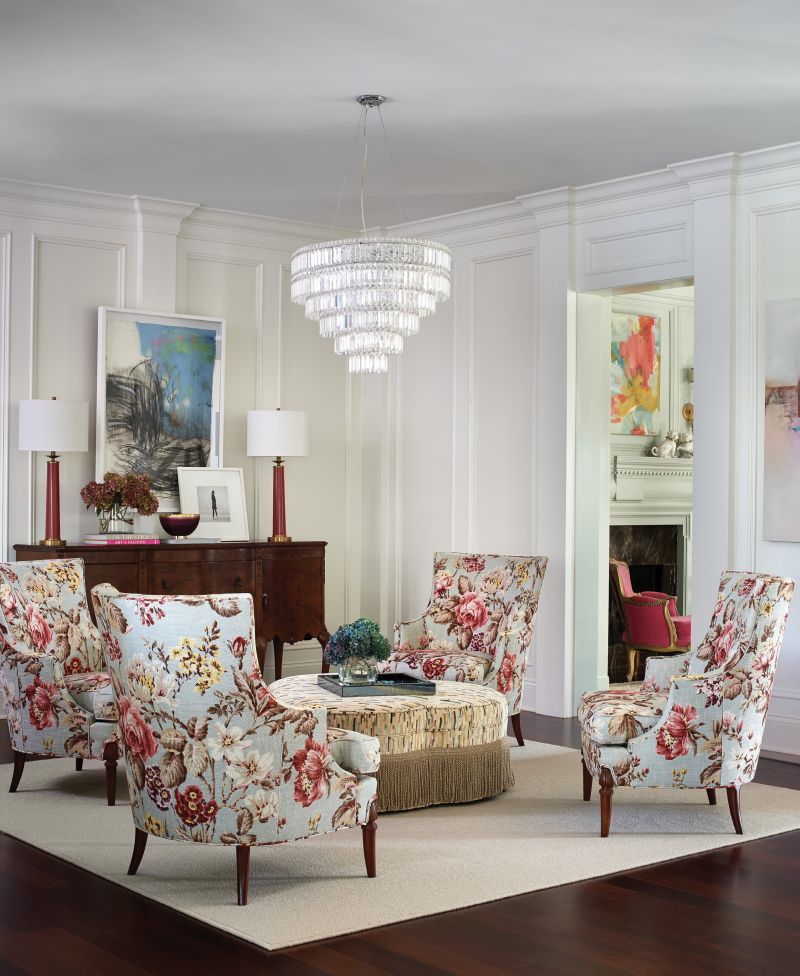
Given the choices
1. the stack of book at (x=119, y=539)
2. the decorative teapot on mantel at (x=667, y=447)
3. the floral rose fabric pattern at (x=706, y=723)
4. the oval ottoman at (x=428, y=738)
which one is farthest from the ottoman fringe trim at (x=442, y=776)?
the decorative teapot on mantel at (x=667, y=447)

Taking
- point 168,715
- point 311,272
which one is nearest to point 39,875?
point 168,715

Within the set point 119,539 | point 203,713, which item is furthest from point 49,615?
point 203,713

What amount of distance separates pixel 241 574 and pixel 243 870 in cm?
347

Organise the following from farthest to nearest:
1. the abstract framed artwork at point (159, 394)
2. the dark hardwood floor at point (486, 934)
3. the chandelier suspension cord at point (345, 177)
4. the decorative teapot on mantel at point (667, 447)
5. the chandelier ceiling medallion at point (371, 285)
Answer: the decorative teapot on mantel at point (667, 447) → the abstract framed artwork at point (159, 394) → the chandelier suspension cord at point (345, 177) → the chandelier ceiling medallion at point (371, 285) → the dark hardwood floor at point (486, 934)

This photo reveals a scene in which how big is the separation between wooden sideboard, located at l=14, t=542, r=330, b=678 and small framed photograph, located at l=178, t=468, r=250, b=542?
0.35 meters

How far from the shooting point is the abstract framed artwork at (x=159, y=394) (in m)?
7.02

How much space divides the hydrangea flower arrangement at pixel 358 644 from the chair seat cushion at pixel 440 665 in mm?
787

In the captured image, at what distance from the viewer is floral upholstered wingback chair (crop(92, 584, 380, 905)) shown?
3521mm

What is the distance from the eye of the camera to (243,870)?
3.62 meters

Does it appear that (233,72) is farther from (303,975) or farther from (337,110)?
→ (303,975)

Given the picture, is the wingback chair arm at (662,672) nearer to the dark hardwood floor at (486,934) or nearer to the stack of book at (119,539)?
the dark hardwood floor at (486,934)

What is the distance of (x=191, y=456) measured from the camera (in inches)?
288

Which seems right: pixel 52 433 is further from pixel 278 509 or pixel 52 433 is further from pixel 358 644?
pixel 358 644

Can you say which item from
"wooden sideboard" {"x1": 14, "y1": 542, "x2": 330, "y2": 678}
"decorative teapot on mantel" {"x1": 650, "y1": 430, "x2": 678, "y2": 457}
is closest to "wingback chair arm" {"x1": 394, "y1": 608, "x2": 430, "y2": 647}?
"wooden sideboard" {"x1": 14, "y1": 542, "x2": 330, "y2": 678}
